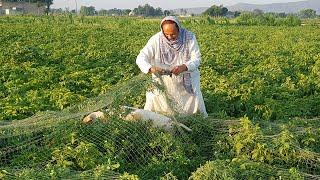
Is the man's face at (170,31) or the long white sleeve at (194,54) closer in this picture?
the man's face at (170,31)

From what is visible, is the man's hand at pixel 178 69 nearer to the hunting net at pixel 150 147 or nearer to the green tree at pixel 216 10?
the hunting net at pixel 150 147

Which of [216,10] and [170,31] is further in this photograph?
[216,10]

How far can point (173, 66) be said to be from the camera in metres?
6.52

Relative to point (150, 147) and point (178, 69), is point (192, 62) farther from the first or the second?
point (150, 147)

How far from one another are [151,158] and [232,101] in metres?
3.68

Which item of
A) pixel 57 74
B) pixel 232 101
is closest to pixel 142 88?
pixel 232 101

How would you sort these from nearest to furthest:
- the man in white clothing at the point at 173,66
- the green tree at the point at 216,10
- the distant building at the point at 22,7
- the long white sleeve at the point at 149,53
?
the man in white clothing at the point at 173,66, the long white sleeve at the point at 149,53, the distant building at the point at 22,7, the green tree at the point at 216,10

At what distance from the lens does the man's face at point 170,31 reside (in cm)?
622

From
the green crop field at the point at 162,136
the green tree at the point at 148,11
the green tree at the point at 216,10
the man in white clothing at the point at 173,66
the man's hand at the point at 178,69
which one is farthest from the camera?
the green tree at the point at 148,11

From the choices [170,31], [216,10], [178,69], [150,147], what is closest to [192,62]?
[178,69]

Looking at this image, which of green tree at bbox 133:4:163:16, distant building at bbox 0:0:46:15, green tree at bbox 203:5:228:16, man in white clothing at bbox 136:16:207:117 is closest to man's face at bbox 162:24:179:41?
man in white clothing at bbox 136:16:207:117

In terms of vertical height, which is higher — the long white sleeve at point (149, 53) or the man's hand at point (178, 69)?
the long white sleeve at point (149, 53)

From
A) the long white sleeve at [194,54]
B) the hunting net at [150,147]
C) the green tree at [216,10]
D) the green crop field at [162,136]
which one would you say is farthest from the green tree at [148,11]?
the hunting net at [150,147]

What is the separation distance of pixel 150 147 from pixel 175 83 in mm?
1590
